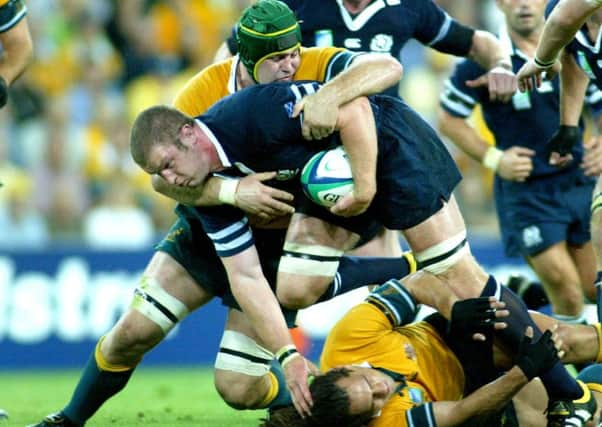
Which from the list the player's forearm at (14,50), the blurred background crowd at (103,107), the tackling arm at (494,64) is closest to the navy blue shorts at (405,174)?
the tackling arm at (494,64)

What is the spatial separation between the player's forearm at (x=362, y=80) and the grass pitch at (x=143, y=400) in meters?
2.13

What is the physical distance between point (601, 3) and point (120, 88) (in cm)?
853

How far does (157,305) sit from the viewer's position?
6.35m

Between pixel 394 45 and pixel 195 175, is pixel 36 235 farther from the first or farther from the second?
pixel 195 175

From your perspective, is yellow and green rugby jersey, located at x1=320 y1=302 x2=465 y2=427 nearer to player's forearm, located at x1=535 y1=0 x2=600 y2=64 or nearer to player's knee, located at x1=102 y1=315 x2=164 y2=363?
player's knee, located at x1=102 y1=315 x2=164 y2=363

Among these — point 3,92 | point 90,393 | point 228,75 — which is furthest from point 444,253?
point 3,92

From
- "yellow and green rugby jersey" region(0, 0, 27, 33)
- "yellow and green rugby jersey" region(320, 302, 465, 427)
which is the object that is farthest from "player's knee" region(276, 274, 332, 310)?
"yellow and green rugby jersey" region(0, 0, 27, 33)

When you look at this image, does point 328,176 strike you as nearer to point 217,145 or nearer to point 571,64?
point 217,145

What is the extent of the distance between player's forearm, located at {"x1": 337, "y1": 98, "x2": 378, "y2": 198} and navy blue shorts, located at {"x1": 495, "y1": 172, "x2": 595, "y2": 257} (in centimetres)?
297

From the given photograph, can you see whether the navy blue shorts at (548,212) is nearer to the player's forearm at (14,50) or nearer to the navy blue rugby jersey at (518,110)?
the navy blue rugby jersey at (518,110)

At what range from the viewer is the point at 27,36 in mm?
7055

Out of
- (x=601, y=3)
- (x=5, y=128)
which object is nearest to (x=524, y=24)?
(x=601, y=3)

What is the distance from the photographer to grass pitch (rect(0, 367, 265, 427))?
6898mm

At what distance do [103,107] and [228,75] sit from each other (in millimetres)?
6552
